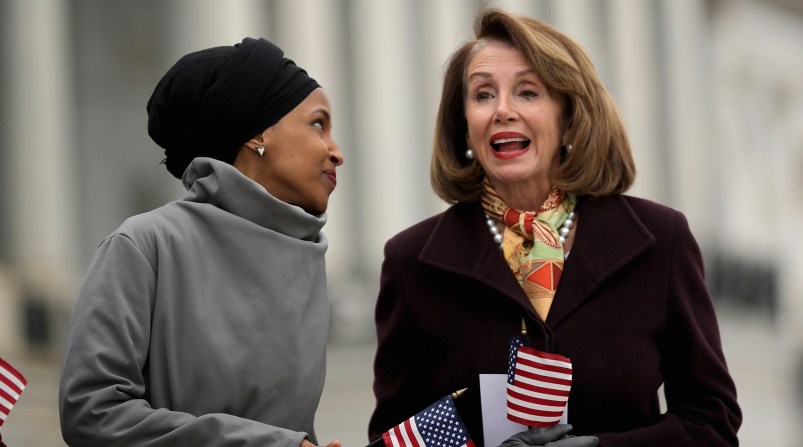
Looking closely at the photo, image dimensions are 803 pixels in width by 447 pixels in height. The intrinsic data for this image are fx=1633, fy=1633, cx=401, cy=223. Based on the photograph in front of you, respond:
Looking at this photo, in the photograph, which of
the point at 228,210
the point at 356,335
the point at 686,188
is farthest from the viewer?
the point at 686,188

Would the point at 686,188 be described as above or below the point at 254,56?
below

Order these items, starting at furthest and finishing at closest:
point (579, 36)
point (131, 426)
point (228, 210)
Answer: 1. point (579, 36)
2. point (228, 210)
3. point (131, 426)

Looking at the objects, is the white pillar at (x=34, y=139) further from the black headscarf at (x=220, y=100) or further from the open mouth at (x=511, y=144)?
the black headscarf at (x=220, y=100)

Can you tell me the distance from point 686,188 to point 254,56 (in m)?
28.0

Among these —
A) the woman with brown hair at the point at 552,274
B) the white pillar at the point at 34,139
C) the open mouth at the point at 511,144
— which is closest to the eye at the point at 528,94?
the woman with brown hair at the point at 552,274

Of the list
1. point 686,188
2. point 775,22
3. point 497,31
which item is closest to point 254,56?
point 497,31

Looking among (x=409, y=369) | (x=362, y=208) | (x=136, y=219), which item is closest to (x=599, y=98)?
(x=409, y=369)

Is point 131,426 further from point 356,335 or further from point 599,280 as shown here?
point 356,335

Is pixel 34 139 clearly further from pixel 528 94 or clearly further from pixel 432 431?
pixel 432 431

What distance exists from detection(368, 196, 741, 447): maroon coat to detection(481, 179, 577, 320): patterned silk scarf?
1.6 inches

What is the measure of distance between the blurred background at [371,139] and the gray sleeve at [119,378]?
17.5 feet

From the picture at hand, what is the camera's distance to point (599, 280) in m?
4.69

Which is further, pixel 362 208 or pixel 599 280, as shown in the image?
pixel 362 208

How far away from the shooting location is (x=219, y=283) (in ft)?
13.6
